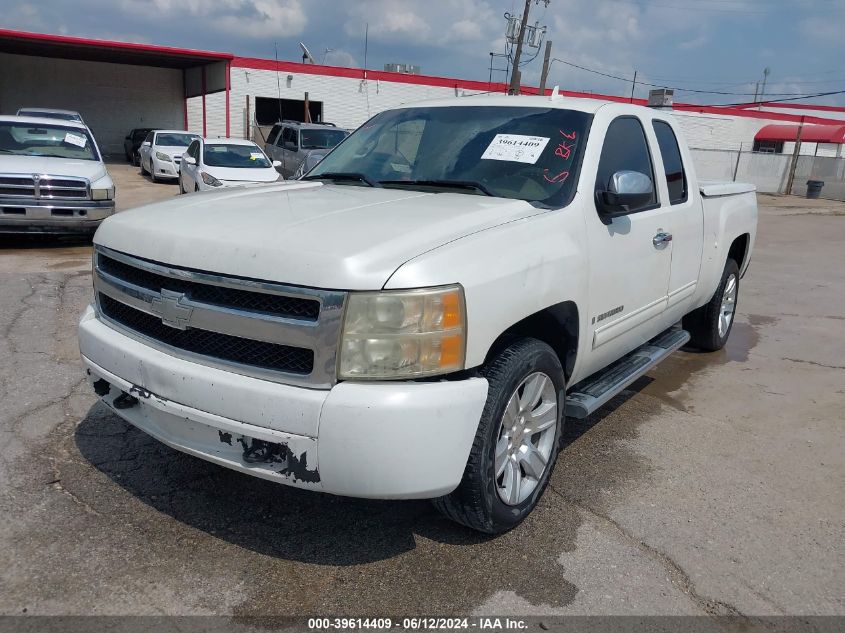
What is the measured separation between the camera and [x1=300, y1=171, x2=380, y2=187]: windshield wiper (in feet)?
12.6

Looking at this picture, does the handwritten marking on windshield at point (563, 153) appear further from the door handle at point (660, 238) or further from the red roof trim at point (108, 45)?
the red roof trim at point (108, 45)

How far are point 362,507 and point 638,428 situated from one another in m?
1.95

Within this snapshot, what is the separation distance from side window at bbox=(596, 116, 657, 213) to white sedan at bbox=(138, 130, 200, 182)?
16924 mm

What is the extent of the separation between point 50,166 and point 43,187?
0.49 meters

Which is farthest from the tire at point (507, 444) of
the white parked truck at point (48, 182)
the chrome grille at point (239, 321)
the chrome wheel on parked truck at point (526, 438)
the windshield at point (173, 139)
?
the windshield at point (173, 139)

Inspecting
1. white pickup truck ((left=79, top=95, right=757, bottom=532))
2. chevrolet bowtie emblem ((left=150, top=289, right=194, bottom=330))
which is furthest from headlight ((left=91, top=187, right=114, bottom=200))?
chevrolet bowtie emblem ((left=150, top=289, right=194, bottom=330))

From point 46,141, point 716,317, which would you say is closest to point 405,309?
point 716,317


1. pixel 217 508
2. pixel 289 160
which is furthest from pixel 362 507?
pixel 289 160

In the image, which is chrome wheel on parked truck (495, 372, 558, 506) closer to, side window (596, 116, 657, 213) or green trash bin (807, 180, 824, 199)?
side window (596, 116, 657, 213)

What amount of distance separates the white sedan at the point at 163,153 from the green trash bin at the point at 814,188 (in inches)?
926

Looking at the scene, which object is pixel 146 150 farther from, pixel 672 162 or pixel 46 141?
pixel 672 162

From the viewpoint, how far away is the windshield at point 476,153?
344 cm

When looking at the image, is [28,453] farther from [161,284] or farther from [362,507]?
[362,507]

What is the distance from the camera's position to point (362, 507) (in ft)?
10.6
